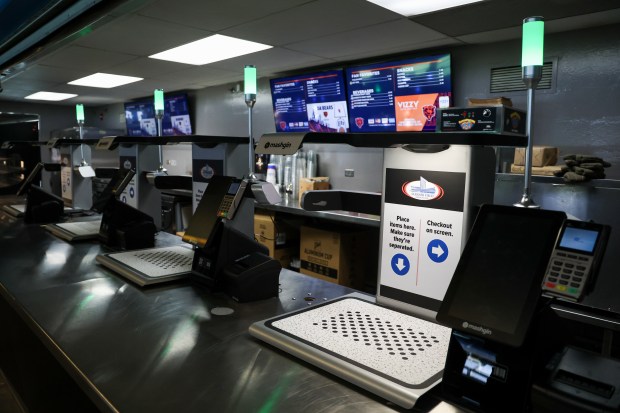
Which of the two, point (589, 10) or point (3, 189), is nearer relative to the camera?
point (589, 10)

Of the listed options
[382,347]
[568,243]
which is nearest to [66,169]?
[382,347]

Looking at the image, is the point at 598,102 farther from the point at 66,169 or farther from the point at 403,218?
the point at 66,169

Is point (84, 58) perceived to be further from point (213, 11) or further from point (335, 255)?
point (335, 255)

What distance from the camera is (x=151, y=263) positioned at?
6.30 feet

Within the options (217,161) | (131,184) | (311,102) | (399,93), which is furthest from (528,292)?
(311,102)

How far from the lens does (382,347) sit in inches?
43.7

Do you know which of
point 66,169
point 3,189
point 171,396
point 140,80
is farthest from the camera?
point 140,80

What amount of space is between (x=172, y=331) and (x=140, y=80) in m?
5.29

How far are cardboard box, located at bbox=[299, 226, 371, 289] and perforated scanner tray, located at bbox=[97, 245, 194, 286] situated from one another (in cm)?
201

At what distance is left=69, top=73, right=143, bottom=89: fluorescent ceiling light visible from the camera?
567 cm

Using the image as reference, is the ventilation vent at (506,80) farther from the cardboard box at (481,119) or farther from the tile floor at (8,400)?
the tile floor at (8,400)

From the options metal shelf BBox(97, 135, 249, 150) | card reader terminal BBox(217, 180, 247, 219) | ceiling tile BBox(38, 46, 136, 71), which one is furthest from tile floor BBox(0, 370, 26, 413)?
ceiling tile BBox(38, 46, 136, 71)

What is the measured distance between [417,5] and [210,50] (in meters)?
2.06

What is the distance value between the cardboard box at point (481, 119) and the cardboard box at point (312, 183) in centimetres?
182
